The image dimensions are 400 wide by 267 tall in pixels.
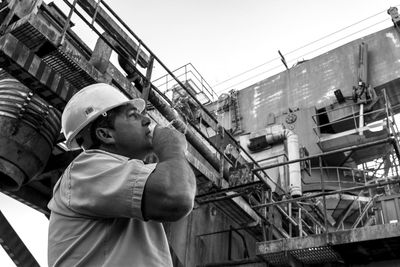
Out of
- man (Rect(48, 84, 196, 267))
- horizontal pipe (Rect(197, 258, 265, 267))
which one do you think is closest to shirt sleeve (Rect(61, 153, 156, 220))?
man (Rect(48, 84, 196, 267))

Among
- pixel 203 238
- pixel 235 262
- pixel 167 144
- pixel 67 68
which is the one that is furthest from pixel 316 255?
pixel 167 144

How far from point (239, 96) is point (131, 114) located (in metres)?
16.5

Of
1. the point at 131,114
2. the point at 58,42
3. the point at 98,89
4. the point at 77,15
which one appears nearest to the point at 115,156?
the point at 131,114

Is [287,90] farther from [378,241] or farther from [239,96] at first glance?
[378,241]

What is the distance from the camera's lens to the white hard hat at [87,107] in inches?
74.1

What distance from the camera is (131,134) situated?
184 cm

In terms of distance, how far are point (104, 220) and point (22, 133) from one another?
4372mm

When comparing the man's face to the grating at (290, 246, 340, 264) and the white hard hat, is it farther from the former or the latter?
the grating at (290, 246, 340, 264)

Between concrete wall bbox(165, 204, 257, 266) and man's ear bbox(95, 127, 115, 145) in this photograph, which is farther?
concrete wall bbox(165, 204, 257, 266)

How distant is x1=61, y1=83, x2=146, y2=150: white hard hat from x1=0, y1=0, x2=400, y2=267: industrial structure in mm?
3085

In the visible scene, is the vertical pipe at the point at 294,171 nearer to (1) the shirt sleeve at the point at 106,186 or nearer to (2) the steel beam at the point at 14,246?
(2) the steel beam at the point at 14,246

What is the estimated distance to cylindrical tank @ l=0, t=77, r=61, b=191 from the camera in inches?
207

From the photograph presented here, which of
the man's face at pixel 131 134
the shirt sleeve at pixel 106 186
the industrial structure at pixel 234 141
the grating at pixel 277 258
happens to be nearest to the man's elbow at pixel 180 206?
the shirt sleeve at pixel 106 186

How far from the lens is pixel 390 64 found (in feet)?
47.4
